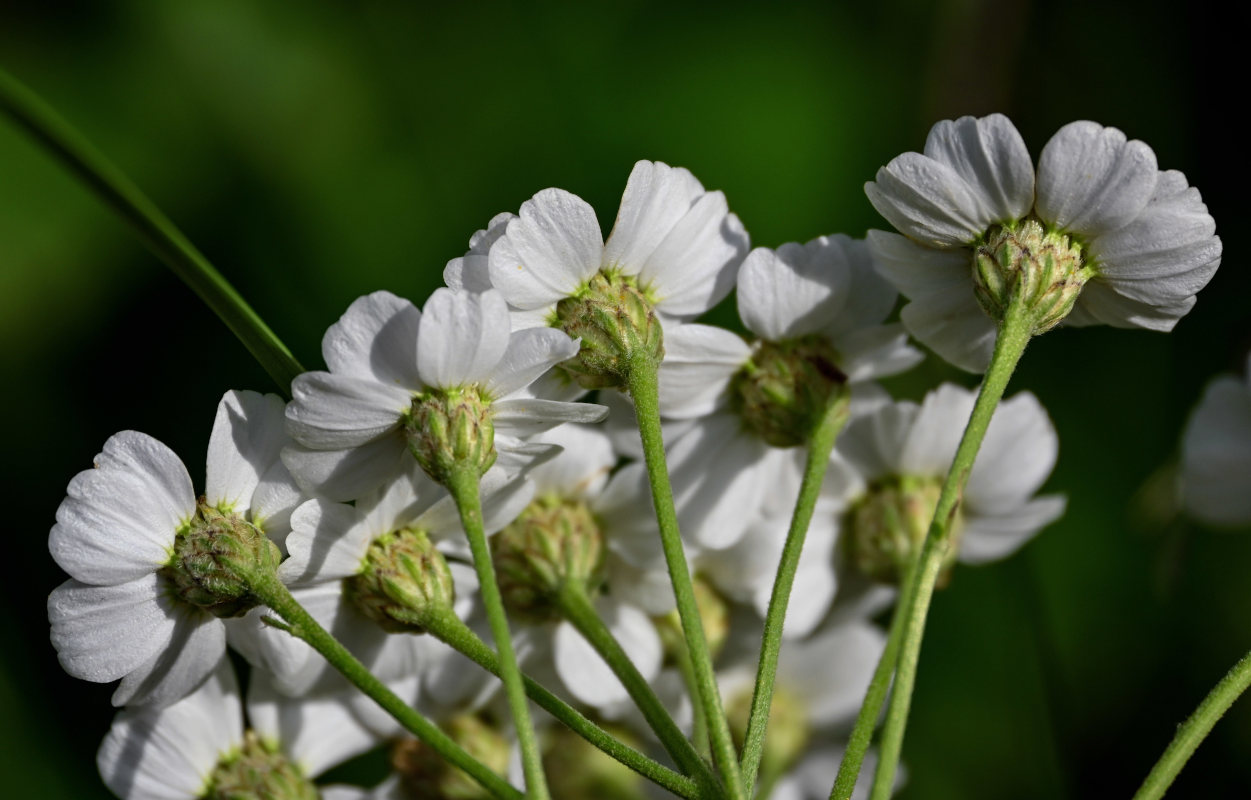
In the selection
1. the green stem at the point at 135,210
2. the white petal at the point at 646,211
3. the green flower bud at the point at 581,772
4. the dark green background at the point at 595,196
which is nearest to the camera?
the green stem at the point at 135,210

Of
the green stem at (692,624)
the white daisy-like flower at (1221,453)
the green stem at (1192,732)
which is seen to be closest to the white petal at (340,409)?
the green stem at (692,624)

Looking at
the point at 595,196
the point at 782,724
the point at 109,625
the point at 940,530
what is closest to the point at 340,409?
the point at 109,625

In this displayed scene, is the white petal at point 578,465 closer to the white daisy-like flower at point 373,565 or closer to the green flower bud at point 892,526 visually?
the white daisy-like flower at point 373,565

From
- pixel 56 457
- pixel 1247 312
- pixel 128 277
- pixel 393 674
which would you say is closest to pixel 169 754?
pixel 393 674

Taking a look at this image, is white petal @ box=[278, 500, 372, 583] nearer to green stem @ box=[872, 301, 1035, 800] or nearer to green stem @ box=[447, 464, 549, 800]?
green stem @ box=[447, 464, 549, 800]

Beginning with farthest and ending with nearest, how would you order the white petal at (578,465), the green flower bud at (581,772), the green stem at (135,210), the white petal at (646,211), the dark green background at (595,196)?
the dark green background at (595,196)
the green flower bud at (581,772)
the white petal at (578,465)
the white petal at (646,211)
the green stem at (135,210)

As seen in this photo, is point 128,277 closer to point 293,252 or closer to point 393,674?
point 293,252

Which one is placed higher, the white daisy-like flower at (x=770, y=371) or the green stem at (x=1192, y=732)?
the white daisy-like flower at (x=770, y=371)

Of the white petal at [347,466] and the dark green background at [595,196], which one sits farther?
the dark green background at [595,196]
